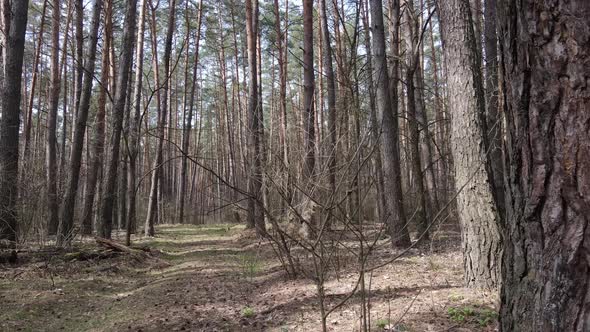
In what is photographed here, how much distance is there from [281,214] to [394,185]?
114 inches

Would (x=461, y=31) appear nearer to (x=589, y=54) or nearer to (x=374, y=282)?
(x=374, y=282)

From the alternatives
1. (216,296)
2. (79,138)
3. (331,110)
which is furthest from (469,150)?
(79,138)

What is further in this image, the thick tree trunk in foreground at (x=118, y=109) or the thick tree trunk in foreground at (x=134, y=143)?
the thick tree trunk in foreground at (x=118, y=109)

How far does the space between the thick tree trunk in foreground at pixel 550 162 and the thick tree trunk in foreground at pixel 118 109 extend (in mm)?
9009

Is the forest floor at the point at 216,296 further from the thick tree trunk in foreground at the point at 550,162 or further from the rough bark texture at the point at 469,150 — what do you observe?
the thick tree trunk in foreground at the point at 550,162

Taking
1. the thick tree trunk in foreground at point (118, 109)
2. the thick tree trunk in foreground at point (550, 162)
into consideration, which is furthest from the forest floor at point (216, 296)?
the thick tree trunk in foreground at point (118, 109)

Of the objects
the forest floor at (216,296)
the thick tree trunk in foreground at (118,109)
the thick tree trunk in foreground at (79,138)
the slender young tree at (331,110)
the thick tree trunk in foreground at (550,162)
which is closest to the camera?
the thick tree trunk in foreground at (550,162)

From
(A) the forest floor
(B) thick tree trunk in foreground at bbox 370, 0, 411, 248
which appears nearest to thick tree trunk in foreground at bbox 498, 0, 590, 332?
(A) the forest floor

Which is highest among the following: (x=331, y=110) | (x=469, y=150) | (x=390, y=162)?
(x=331, y=110)

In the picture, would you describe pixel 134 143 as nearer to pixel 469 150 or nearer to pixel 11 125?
pixel 11 125

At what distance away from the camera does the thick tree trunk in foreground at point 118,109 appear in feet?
31.7

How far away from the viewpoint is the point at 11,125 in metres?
7.69

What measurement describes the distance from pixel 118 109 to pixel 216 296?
5.74m

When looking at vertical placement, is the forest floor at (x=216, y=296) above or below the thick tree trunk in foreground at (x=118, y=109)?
below
